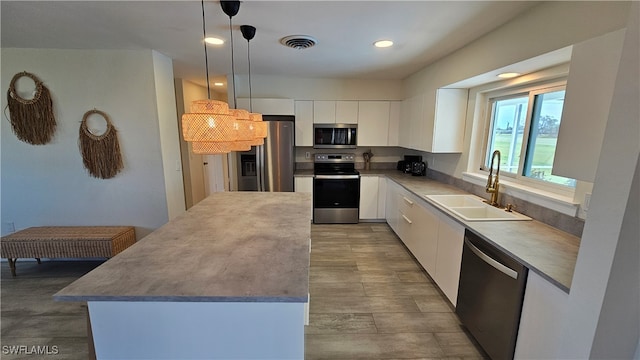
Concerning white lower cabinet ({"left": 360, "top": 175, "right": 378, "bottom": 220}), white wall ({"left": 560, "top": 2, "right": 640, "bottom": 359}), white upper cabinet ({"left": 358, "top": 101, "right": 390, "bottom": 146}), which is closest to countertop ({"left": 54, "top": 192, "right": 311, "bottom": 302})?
white wall ({"left": 560, "top": 2, "right": 640, "bottom": 359})

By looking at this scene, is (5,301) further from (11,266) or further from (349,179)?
(349,179)

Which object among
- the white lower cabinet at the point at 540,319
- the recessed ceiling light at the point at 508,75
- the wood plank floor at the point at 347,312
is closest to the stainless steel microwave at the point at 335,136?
the wood plank floor at the point at 347,312

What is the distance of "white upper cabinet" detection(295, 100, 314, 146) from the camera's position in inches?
163

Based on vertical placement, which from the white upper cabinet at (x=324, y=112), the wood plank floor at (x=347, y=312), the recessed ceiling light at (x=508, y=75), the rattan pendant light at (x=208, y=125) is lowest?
the wood plank floor at (x=347, y=312)

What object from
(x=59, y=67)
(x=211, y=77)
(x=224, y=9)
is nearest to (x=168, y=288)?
(x=224, y=9)

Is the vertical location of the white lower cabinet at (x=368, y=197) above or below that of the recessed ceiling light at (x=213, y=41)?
below

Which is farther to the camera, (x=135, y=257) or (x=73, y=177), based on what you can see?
(x=73, y=177)

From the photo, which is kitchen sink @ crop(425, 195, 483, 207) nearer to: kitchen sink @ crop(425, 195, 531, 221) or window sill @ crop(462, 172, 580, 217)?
kitchen sink @ crop(425, 195, 531, 221)

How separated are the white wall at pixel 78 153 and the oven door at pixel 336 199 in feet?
6.93

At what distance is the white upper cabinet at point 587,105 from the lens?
1.14 meters

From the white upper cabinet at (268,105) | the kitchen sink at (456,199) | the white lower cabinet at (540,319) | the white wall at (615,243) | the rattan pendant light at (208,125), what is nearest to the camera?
the white wall at (615,243)

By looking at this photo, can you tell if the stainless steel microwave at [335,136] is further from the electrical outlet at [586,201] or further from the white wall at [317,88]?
the electrical outlet at [586,201]

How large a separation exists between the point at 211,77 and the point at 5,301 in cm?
346

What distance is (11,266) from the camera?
271 cm
